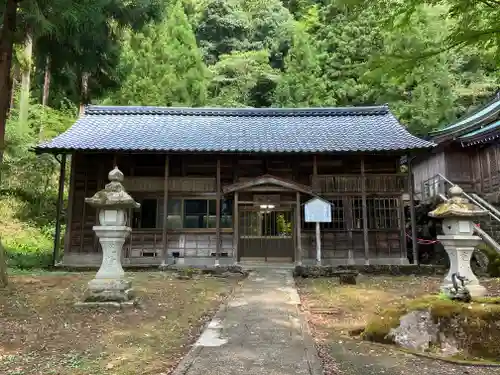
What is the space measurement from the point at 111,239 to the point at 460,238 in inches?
259

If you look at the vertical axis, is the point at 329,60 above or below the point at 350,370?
above

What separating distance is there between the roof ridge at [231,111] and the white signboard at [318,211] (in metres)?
7.28

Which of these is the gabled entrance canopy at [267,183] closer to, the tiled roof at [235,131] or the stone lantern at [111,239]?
the tiled roof at [235,131]

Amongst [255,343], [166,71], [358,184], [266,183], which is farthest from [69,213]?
[166,71]

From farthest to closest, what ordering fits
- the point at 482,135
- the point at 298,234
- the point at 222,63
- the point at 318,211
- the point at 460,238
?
1. the point at 222,63
2. the point at 482,135
3. the point at 298,234
4. the point at 318,211
5. the point at 460,238

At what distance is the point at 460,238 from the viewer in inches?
286

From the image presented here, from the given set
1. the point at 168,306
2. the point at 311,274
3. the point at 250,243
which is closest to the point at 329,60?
the point at 250,243

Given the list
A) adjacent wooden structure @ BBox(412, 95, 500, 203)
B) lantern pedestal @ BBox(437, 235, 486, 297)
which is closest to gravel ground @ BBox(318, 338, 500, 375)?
lantern pedestal @ BBox(437, 235, 486, 297)

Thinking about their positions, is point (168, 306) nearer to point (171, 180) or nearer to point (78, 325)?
point (78, 325)

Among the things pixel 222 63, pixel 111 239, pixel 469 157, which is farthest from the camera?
pixel 222 63

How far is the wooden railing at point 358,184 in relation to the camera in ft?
51.5

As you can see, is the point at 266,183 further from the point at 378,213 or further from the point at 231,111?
the point at 231,111

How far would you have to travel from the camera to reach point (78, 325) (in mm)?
6598

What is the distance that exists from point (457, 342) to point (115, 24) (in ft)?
33.9
